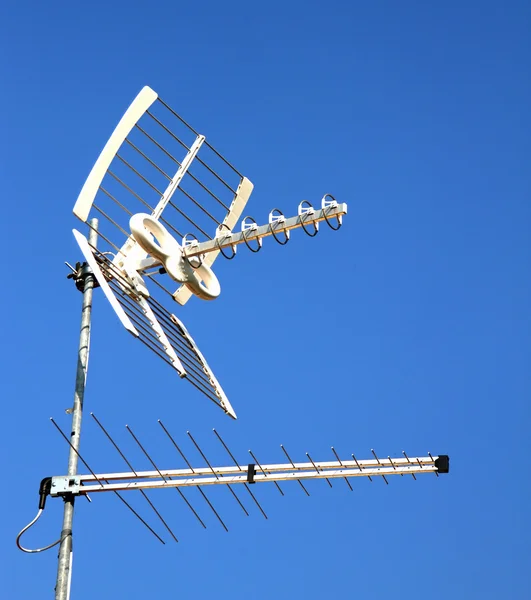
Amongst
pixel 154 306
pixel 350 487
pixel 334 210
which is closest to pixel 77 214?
pixel 154 306

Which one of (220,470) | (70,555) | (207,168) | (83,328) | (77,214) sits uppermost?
(207,168)

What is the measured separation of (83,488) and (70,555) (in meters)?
0.81

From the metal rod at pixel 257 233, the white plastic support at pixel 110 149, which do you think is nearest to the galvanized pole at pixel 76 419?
the white plastic support at pixel 110 149

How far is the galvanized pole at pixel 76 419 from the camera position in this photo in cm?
1445

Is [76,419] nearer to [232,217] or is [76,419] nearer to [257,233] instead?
[257,233]

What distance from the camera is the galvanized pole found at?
14453 mm

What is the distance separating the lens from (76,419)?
15531 millimetres

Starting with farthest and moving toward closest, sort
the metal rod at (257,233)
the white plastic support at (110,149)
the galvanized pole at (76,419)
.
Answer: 1. the white plastic support at (110,149)
2. the metal rod at (257,233)
3. the galvanized pole at (76,419)

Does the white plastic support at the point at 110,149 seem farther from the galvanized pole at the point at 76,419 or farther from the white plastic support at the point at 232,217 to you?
the white plastic support at the point at 232,217

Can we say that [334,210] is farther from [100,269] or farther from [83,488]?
[83,488]

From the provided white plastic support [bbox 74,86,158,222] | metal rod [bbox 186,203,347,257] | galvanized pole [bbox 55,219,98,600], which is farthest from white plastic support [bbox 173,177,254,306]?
white plastic support [bbox 74,86,158,222]

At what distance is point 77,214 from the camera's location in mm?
16172

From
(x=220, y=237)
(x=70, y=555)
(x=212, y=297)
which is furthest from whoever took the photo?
(x=212, y=297)

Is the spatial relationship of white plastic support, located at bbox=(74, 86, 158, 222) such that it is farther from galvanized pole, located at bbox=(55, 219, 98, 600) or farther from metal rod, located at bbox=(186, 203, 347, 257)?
metal rod, located at bbox=(186, 203, 347, 257)
